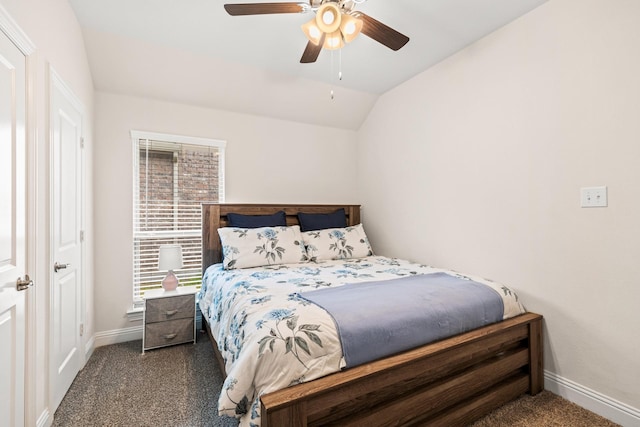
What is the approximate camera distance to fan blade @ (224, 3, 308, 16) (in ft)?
5.31

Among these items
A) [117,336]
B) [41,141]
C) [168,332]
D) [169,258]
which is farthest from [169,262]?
[41,141]

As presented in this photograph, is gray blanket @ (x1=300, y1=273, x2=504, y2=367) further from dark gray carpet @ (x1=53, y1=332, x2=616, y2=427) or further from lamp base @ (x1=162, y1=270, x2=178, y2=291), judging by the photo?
lamp base @ (x1=162, y1=270, x2=178, y2=291)

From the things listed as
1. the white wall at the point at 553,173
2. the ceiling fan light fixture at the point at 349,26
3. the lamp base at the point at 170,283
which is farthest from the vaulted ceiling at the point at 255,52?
the lamp base at the point at 170,283

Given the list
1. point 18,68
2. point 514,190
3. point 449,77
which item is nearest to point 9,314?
point 18,68

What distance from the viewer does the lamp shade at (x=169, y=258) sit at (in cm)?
262

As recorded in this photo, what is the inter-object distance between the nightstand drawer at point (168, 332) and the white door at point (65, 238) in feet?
1.49

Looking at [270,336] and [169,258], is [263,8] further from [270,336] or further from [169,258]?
[169,258]

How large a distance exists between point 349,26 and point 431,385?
6.71ft

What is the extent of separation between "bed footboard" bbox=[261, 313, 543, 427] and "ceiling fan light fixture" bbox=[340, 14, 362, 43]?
1823 millimetres

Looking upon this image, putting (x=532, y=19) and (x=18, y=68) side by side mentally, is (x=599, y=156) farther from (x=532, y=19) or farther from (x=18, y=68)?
(x=18, y=68)

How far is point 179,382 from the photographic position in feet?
6.88

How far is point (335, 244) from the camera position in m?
3.07

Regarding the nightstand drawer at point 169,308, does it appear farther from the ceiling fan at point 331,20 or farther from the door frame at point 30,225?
the ceiling fan at point 331,20

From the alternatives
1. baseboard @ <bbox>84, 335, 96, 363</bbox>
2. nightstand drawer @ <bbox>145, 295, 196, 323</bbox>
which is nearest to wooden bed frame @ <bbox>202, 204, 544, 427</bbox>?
nightstand drawer @ <bbox>145, 295, 196, 323</bbox>
